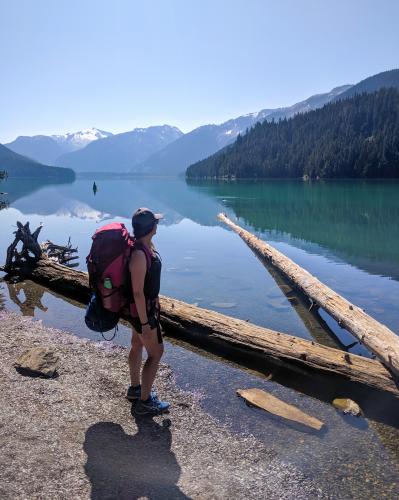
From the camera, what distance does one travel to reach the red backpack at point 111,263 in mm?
6254

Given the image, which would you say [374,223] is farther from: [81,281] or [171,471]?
[171,471]

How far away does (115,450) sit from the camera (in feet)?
21.0

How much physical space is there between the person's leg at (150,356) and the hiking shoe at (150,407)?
9 cm

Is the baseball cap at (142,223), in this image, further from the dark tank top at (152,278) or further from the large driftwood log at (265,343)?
the large driftwood log at (265,343)

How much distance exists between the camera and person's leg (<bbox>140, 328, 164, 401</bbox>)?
691 cm

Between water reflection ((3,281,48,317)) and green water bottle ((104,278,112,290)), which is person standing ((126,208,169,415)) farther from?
water reflection ((3,281,48,317))

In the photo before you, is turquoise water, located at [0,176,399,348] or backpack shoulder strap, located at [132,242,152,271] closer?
backpack shoulder strap, located at [132,242,152,271]

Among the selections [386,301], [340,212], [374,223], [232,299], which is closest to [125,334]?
[232,299]

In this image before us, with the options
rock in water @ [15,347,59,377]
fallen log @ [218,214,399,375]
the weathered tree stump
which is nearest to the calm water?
fallen log @ [218,214,399,375]

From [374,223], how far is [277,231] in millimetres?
10294

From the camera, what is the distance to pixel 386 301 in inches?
642

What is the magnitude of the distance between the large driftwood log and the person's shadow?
11.5 ft

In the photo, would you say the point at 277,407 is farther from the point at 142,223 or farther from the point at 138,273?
the point at 142,223

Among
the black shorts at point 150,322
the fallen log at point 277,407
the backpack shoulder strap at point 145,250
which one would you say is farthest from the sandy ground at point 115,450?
the backpack shoulder strap at point 145,250
